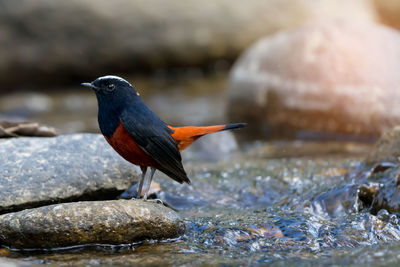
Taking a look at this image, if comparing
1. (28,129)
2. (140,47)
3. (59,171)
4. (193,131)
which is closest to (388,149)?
(193,131)

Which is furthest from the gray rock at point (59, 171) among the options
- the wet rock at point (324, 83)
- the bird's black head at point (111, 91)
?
the wet rock at point (324, 83)

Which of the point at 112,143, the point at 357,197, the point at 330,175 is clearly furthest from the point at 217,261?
the point at 330,175

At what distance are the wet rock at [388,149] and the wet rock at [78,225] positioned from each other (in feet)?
7.68

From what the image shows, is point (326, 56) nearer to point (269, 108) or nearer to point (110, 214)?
point (269, 108)

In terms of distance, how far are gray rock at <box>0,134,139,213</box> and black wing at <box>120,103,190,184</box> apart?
651mm

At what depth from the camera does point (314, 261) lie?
11.6 ft

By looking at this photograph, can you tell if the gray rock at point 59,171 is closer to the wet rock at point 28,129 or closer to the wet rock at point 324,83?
the wet rock at point 28,129

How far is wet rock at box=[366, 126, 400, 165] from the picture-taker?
5241 millimetres

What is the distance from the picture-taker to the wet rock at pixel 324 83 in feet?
23.9

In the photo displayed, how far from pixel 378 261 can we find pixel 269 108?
4724mm

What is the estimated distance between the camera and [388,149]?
5.30 metres

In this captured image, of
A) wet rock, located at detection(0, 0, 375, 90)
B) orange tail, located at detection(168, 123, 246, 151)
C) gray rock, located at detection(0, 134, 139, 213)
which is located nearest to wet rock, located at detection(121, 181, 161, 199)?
gray rock, located at detection(0, 134, 139, 213)

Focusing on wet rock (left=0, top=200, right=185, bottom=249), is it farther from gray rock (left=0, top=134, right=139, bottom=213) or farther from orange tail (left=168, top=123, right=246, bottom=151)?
orange tail (left=168, top=123, right=246, bottom=151)

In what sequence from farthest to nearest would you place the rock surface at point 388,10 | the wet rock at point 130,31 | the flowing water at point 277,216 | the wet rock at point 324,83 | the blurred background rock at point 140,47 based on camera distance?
the rock surface at point 388,10, the wet rock at point 130,31, the blurred background rock at point 140,47, the wet rock at point 324,83, the flowing water at point 277,216
